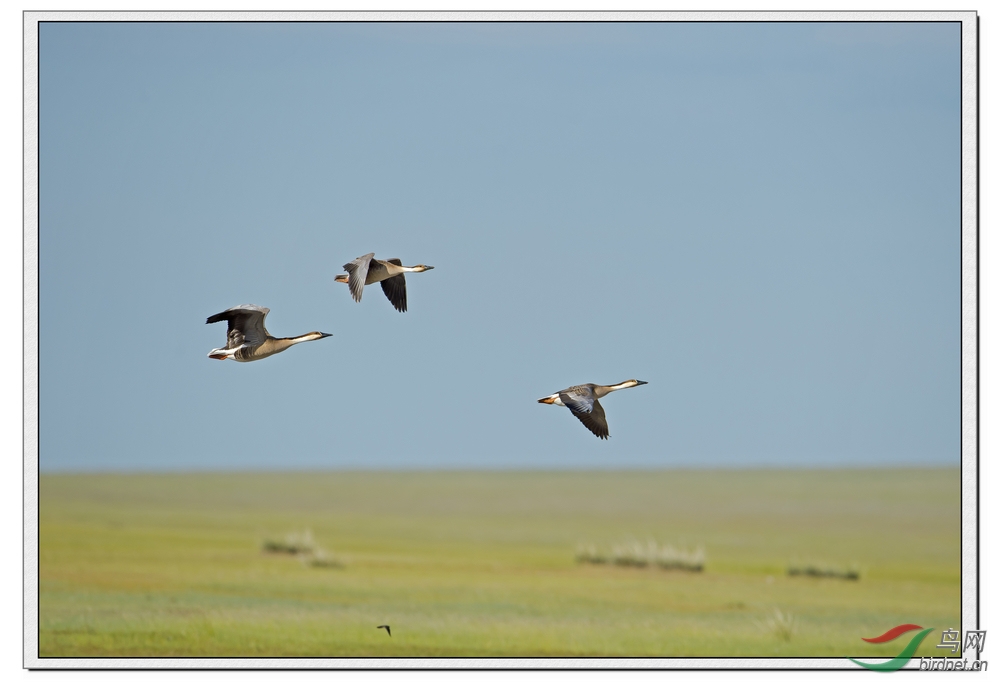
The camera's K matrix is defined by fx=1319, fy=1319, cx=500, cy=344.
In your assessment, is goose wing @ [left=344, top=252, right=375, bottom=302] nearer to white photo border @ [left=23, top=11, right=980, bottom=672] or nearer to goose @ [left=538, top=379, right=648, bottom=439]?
goose @ [left=538, top=379, right=648, bottom=439]

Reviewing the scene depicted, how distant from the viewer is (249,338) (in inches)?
688

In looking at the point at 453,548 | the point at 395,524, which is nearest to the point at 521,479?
the point at 395,524

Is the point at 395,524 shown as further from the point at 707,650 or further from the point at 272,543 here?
the point at 707,650

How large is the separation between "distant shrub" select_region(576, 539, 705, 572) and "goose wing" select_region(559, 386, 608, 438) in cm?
4157

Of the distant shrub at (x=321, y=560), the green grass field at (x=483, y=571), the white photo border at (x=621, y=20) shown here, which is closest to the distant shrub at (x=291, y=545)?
the green grass field at (x=483, y=571)

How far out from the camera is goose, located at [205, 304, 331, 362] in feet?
56.4

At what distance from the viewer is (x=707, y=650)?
42.0m

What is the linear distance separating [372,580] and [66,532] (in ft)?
57.6

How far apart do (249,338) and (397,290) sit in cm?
322
